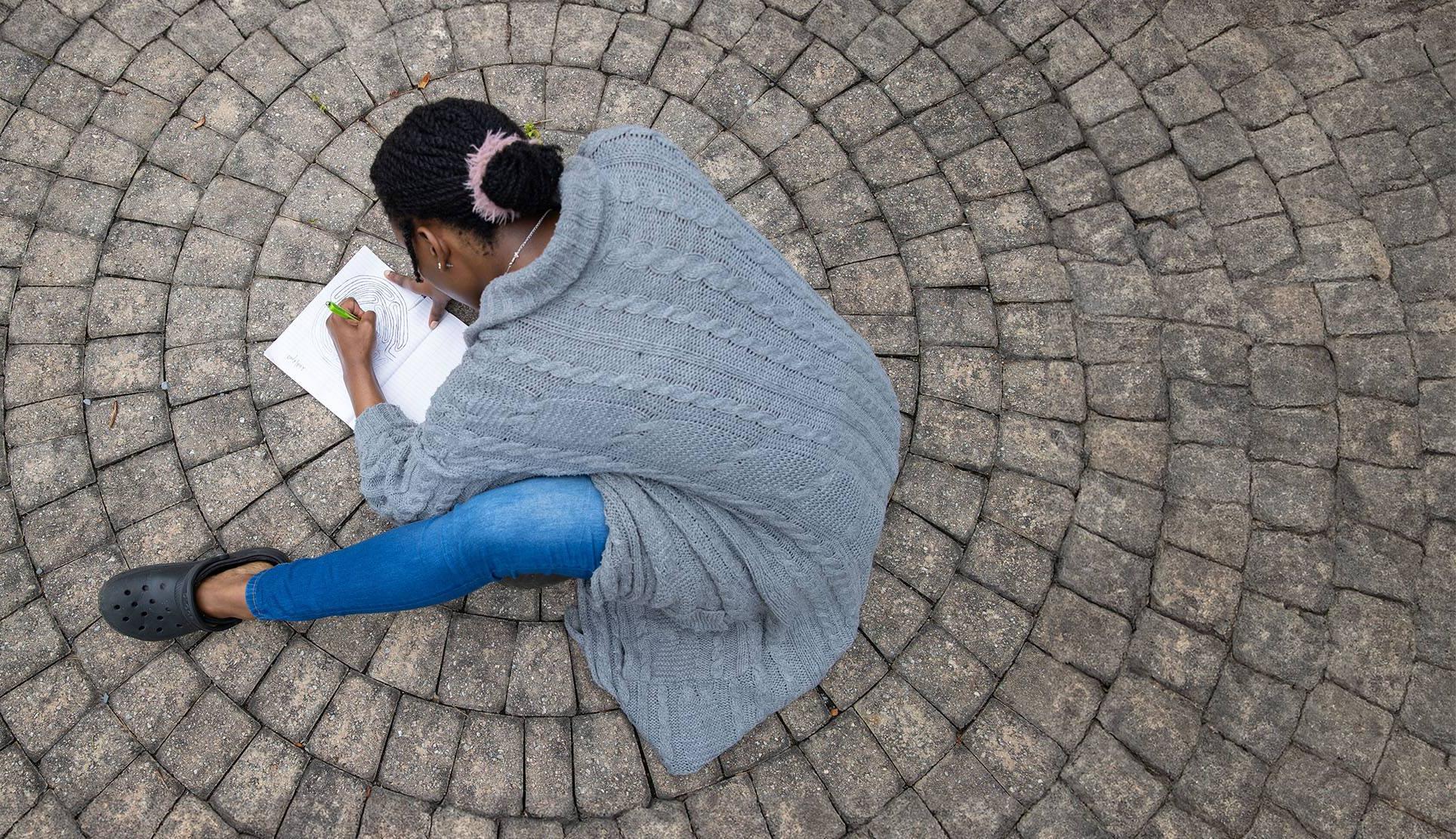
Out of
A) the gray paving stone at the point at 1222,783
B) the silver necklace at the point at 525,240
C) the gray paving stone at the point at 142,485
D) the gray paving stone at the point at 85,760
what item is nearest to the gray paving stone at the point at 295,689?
the gray paving stone at the point at 85,760

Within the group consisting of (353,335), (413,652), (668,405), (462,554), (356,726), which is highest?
(668,405)

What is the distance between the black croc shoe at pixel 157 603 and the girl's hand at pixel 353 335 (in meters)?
0.80

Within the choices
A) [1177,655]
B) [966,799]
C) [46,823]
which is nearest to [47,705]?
[46,823]

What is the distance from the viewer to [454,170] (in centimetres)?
225

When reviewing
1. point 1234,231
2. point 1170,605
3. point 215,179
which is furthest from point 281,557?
point 1234,231

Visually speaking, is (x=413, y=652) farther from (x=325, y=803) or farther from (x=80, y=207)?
(x=80, y=207)

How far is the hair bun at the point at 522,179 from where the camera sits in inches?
88.6

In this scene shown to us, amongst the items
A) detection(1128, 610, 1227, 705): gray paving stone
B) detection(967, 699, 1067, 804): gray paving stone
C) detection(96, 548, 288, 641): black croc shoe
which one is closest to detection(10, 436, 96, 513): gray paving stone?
A: detection(96, 548, 288, 641): black croc shoe

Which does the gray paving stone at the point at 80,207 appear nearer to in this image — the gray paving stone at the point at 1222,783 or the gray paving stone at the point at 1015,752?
the gray paving stone at the point at 1015,752

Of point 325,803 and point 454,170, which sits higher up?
point 454,170

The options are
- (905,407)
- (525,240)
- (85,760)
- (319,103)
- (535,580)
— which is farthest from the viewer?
(319,103)

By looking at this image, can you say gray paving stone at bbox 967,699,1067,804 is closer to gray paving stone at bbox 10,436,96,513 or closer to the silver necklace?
the silver necklace

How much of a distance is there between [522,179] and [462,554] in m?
0.99

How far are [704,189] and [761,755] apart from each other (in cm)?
178
